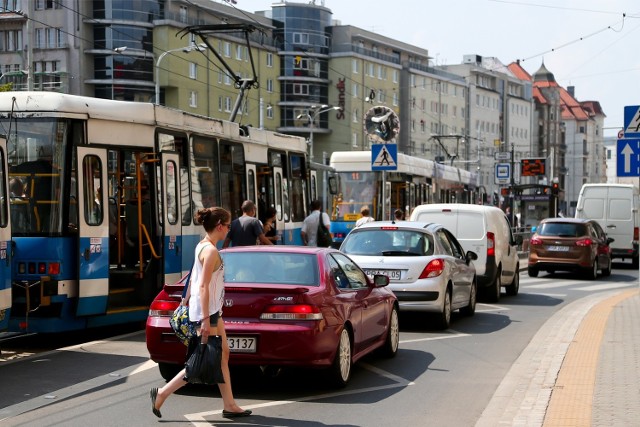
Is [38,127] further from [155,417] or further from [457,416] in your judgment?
[457,416]

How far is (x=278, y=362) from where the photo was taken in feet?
30.0

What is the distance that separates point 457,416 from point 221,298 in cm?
223

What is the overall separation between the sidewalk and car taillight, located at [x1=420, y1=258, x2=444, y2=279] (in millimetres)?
1643

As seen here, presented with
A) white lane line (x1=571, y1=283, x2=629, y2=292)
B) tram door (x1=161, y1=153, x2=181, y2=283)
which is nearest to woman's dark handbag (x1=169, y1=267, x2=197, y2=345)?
tram door (x1=161, y1=153, x2=181, y2=283)

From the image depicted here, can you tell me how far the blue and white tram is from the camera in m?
12.5

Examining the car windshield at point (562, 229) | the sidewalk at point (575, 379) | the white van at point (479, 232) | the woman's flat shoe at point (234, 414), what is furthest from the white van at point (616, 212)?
the woman's flat shoe at point (234, 414)

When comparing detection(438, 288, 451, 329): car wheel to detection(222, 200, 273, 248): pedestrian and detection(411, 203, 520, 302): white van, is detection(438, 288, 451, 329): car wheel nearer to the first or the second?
detection(222, 200, 273, 248): pedestrian

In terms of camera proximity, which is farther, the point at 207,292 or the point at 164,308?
the point at 164,308

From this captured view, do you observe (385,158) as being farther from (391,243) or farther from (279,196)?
(391,243)

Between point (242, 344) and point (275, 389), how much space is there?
0.83 m

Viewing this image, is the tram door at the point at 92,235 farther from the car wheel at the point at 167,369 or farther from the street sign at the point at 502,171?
the street sign at the point at 502,171

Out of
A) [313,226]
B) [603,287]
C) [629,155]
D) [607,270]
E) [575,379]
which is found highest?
[629,155]

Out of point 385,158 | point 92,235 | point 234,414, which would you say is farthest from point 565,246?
point 234,414

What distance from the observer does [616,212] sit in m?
35.4
